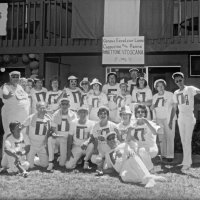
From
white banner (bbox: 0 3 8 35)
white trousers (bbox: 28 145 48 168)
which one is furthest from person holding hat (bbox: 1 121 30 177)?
white banner (bbox: 0 3 8 35)

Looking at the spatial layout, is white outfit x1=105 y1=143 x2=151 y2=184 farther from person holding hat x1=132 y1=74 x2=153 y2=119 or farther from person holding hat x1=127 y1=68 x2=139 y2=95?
person holding hat x1=127 y1=68 x2=139 y2=95

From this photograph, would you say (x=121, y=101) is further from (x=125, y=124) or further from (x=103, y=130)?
(x=103, y=130)

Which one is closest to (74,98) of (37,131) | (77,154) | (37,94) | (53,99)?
(53,99)

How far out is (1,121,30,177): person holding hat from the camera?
7.66 m

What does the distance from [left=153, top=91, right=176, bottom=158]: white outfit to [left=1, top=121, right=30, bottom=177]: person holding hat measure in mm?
3030

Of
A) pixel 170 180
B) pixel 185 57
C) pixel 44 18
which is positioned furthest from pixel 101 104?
pixel 185 57

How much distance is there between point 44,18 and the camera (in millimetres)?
12172

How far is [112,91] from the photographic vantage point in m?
9.72

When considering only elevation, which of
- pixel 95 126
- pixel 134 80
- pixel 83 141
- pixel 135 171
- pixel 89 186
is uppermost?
pixel 134 80

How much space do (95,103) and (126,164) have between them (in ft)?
7.70

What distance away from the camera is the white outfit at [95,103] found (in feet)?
30.2

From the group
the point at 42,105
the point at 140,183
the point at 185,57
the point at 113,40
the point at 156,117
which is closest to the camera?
the point at 140,183

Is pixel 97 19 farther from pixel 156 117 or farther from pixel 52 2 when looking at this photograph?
pixel 156 117

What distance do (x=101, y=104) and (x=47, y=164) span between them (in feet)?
5.86
